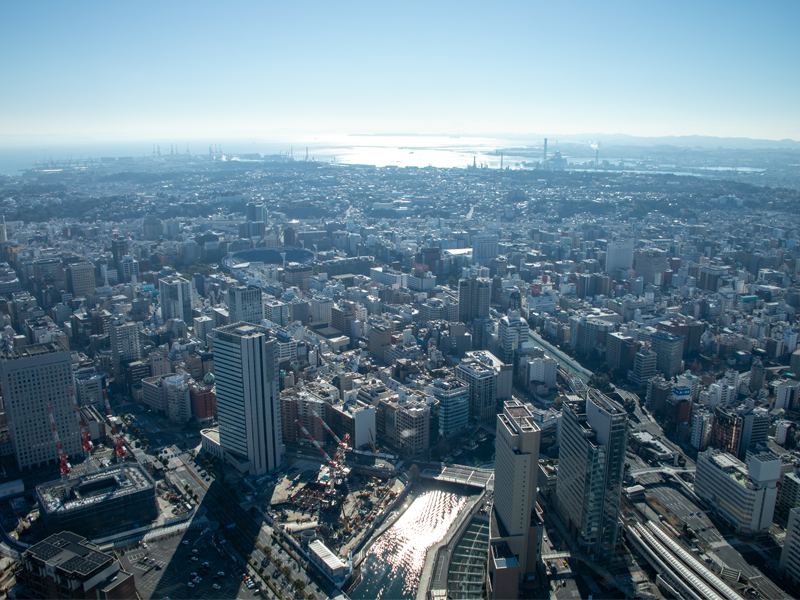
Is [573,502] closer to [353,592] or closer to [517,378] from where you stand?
[353,592]

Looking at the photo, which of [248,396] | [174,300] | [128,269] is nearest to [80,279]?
[128,269]

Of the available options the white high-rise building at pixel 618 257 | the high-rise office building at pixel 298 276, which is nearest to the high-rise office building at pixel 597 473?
the high-rise office building at pixel 298 276

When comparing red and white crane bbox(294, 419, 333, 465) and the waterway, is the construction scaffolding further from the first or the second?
the waterway

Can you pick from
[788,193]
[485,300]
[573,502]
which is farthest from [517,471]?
[788,193]

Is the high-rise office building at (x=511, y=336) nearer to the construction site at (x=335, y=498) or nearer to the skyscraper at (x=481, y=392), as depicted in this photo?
the skyscraper at (x=481, y=392)

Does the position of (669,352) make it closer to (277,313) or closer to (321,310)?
(321,310)

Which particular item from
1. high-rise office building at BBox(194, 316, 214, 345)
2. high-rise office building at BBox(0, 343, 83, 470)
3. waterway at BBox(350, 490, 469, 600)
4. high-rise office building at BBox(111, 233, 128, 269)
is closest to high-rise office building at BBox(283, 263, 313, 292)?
high-rise office building at BBox(194, 316, 214, 345)
